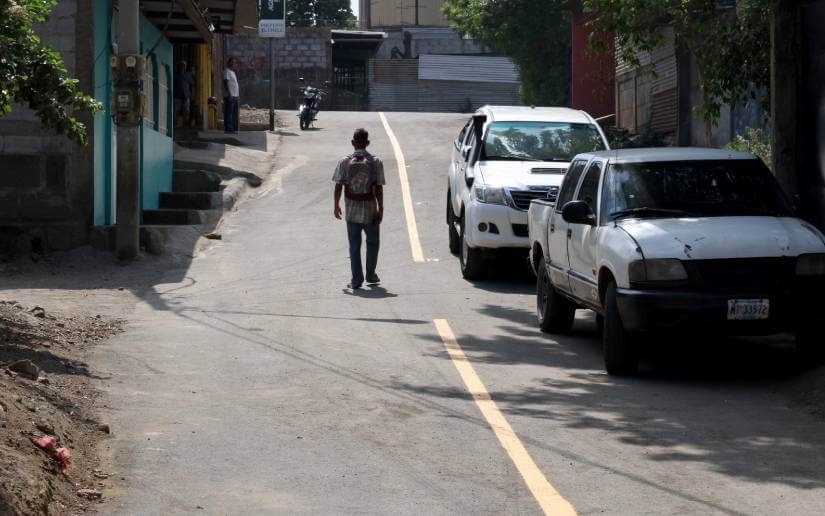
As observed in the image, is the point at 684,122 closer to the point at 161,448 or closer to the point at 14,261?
the point at 14,261

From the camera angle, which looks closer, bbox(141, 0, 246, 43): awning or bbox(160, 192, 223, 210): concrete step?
bbox(141, 0, 246, 43): awning

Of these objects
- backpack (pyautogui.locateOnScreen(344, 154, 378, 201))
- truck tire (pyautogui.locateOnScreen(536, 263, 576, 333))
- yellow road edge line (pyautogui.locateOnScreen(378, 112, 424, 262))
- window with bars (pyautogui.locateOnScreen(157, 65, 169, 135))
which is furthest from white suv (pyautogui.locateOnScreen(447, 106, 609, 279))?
window with bars (pyautogui.locateOnScreen(157, 65, 169, 135))

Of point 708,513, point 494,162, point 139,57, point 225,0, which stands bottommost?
point 708,513

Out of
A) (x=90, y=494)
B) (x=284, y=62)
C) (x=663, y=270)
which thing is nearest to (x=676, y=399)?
(x=663, y=270)

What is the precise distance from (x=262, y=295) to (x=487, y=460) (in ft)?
27.5

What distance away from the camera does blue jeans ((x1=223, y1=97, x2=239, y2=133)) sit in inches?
1350

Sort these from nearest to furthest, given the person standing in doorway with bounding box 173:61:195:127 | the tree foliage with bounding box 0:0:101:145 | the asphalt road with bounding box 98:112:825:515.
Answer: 1. the asphalt road with bounding box 98:112:825:515
2. the tree foliage with bounding box 0:0:101:145
3. the person standing in doorway with bounding box 173:61:195:127

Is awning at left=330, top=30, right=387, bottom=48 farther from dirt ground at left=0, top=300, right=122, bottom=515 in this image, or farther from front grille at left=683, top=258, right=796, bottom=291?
front grille at left=683, top=258, right=796, bottom=291

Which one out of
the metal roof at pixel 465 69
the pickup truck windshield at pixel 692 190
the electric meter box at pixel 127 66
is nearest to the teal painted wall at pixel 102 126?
the electric meter box at pixel 127 66

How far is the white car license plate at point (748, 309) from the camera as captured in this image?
10.1 meters

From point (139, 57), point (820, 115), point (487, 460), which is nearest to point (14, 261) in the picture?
point (139, 57)

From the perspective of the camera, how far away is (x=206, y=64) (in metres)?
36.5

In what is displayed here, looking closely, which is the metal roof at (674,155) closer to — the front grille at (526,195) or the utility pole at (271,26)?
the front grille at (526,195)

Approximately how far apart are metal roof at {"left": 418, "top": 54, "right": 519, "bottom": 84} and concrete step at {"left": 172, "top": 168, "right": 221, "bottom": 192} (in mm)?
41215
